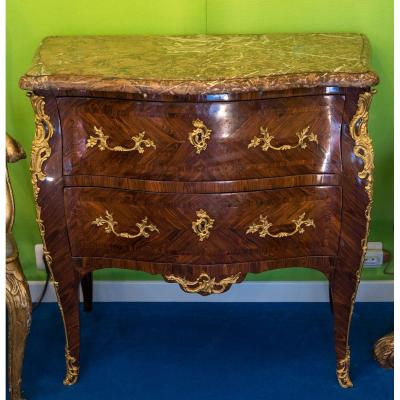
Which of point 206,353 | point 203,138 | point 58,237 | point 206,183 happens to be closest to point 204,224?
point 206,183

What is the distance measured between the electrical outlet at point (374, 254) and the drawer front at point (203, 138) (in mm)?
760

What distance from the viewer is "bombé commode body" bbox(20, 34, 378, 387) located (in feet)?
6.43

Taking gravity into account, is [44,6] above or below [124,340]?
above

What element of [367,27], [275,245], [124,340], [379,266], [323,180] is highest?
[367,27]

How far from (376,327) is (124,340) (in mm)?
884

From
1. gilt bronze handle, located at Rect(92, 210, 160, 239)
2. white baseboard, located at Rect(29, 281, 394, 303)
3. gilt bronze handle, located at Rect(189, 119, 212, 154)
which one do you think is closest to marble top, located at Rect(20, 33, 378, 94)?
gilt bronze handle, located at Rect(189, 119, 212, 154)

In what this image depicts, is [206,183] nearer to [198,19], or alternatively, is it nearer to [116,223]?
[116,223]

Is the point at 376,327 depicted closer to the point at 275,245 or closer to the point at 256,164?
the point at 275,245

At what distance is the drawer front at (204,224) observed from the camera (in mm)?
2064

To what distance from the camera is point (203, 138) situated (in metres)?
1.99

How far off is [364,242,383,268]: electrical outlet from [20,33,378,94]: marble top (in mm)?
792

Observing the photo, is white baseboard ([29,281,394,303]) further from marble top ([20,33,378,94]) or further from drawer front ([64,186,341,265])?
marble top ([20,33,378,94])

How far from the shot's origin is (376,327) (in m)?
2.63

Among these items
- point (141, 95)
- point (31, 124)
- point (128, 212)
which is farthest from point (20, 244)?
point (141, 95)
